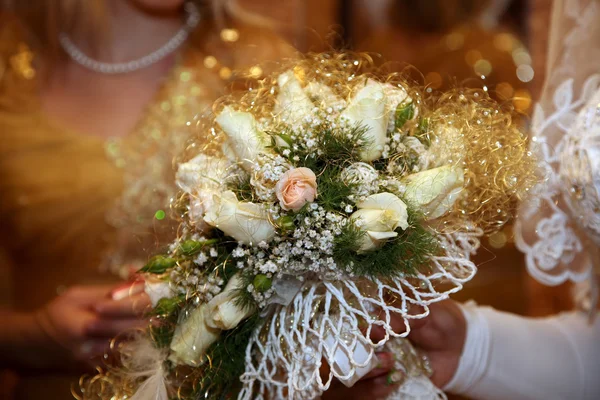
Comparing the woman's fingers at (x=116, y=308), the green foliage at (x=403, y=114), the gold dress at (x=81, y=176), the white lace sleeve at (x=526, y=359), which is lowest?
the white lace sleeve at (x=526, y=359)

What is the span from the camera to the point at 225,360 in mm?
752

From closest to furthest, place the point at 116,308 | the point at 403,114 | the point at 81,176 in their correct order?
the point at 403,114 < the point at 116,308 < the point at 81,176

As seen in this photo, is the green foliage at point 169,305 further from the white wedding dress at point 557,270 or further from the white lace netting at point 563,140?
the white lace netting at point 563,140

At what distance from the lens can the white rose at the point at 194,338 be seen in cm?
73

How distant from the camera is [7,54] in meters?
1.71

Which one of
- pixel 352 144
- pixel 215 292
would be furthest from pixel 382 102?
pixel 215 292

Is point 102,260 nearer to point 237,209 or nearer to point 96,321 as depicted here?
point 96,321

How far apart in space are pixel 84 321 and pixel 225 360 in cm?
75

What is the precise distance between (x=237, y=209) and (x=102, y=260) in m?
1.11

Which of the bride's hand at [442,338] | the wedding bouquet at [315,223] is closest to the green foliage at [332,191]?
the wedding bouquet at [315,223]

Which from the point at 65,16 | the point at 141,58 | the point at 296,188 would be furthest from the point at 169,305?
the point at 65,16

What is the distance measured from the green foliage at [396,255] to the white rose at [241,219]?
87mm

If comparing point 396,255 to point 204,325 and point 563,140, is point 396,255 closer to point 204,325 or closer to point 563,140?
point 204,325

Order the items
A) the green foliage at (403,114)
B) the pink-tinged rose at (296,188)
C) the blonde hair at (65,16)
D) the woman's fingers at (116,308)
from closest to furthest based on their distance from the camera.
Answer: the pink-tinged rose at (296,188) < the green foliage at (403,114) < the woman's fingers at (116,308) < the blonde hair at (65,16)
